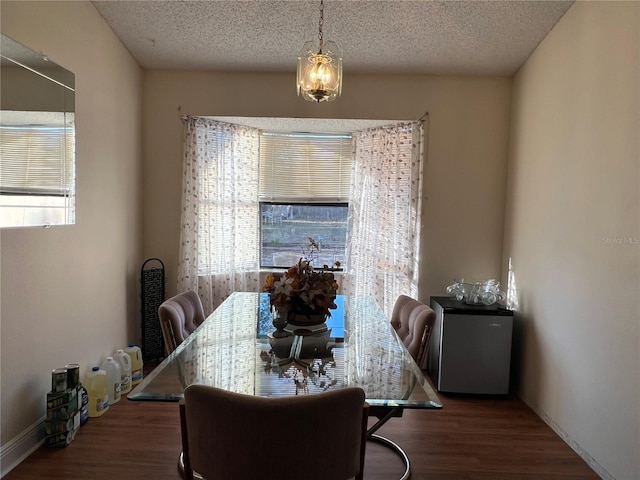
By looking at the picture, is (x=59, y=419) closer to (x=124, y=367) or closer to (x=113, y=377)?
(x=113, y=377)

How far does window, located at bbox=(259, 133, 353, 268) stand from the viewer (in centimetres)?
395

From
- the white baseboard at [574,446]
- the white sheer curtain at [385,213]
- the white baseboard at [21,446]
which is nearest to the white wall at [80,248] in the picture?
the white baseboard at [21,446]

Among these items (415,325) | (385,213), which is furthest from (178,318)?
(385,213)

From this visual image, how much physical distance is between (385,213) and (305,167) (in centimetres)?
95

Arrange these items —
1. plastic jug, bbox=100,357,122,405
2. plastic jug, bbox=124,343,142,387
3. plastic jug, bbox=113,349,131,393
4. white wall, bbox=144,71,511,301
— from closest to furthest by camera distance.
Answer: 1. plastic jug, bbox=100,357,122,405
2. plastic jug, bbox=113,349,131,393
3. plastic jug, bbox=124,343,142,387
4. white wall, bbox=144,71,511,301

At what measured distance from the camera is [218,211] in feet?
12.1

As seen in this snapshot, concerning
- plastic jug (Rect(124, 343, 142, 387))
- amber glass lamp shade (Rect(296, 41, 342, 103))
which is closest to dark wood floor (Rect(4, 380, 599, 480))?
plastic jug (Rect(124, 343, 142, 387))

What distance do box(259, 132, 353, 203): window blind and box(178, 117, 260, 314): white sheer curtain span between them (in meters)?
0.13

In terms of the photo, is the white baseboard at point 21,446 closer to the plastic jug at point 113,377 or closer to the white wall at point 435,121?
the plastic jug at point 113,377

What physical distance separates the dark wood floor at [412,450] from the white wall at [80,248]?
312 mm

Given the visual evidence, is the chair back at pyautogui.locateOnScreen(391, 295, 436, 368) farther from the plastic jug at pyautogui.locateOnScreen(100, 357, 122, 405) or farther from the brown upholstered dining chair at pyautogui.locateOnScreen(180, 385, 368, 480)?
the plastic jug at pyautogui.locateOnScreen(100, 357, 122, 405)

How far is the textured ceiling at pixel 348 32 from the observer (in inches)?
104

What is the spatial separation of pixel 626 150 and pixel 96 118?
326 centimetres

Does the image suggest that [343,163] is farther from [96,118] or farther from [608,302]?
[608,302]
